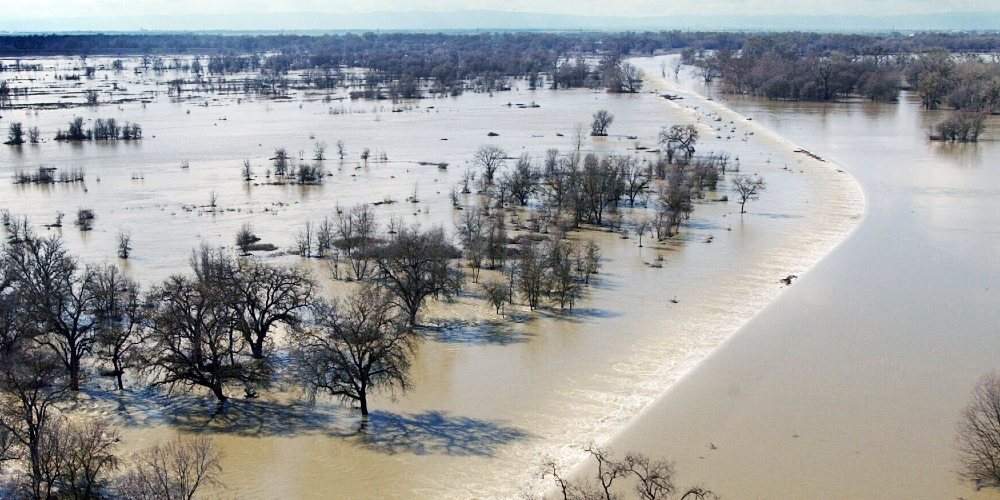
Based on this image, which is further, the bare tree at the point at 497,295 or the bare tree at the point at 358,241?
the bare tree at the point at 358,241

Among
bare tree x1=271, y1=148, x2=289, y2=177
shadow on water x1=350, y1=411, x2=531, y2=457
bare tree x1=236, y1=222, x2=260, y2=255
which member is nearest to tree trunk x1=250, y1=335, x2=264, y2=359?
shadow on water x1=350, y1=411, x2=531, y2=457

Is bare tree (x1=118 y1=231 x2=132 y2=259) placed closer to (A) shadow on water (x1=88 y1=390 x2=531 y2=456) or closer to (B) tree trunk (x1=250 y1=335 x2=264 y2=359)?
(B) tree trunk (x1=250 y1=335 x2=264 y2=359)

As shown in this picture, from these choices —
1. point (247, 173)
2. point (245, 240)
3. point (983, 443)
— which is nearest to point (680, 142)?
point (247, 173)

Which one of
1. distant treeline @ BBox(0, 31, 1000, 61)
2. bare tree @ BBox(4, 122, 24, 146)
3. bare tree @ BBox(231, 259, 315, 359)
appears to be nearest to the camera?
bare tree @ BBox(231, 259, 315, 359)

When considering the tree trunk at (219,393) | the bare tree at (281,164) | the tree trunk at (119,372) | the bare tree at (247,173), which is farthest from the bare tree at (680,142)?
the tree trunk at (119,372)

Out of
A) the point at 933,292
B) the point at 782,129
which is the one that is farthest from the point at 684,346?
the point at 782,129

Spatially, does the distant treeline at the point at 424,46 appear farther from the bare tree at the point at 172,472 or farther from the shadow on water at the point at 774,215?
the bare tree at the point at 172,472

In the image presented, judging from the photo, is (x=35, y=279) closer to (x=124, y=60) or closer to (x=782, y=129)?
(x=782, y=129)
